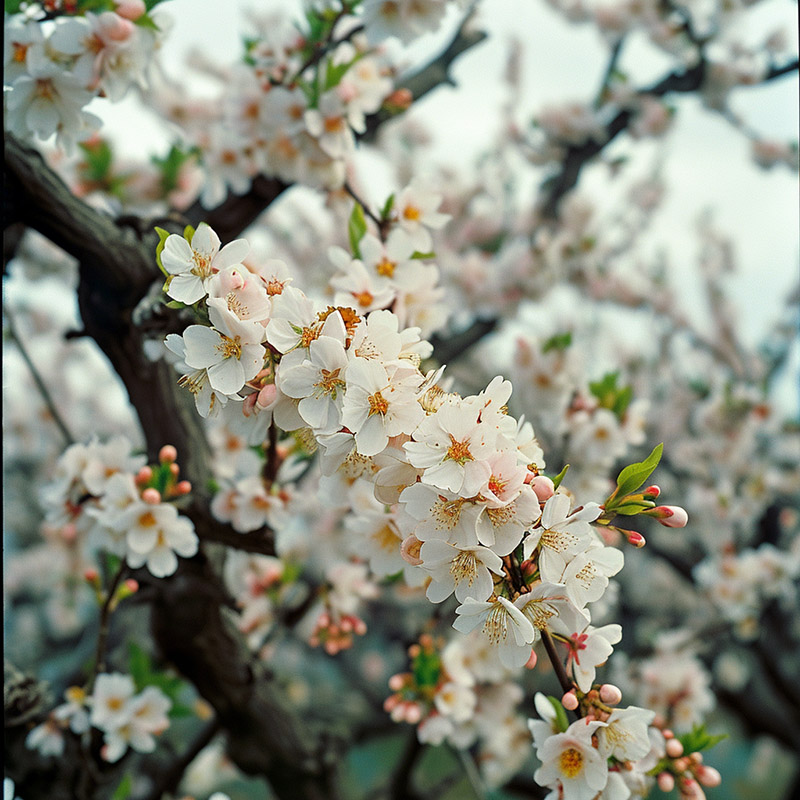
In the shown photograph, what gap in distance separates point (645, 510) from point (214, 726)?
1478 mm

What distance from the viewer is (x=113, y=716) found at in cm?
150

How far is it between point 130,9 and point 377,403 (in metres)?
1.07

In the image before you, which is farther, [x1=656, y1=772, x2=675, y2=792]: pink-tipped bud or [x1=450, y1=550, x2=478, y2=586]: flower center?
[x1=656, y1=772, x2=675, y2=792]: pink-tipped bud

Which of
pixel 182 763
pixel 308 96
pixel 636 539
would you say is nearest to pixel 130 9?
pixel 308 96

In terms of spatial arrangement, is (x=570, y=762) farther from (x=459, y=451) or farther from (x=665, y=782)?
(x=459, y=451)

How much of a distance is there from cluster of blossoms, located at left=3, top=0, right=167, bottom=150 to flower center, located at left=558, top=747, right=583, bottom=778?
1.41 m

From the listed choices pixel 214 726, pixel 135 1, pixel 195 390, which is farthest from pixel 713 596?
pixel 135 1

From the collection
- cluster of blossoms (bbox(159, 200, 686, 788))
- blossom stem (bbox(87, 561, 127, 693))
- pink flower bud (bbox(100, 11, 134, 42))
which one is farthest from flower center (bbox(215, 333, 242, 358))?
pink flower bud (bbox(100, 11, 134, 42))

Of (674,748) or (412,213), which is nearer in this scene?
(674,748)

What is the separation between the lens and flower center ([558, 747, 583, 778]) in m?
0.90

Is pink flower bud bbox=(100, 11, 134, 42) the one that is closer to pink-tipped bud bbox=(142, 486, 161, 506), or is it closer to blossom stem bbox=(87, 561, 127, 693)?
pink-tipped bud bbox=(142, 486, 161, 506)

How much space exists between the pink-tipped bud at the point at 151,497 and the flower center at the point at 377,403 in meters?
0.66

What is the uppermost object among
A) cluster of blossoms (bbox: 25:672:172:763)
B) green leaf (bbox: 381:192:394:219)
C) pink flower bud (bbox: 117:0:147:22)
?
pink flower bud (bbox: 117:0:147:22)

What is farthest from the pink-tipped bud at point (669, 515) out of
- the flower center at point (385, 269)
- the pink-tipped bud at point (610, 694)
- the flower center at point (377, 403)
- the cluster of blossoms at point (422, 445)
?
the flower center at point (385, 269)
